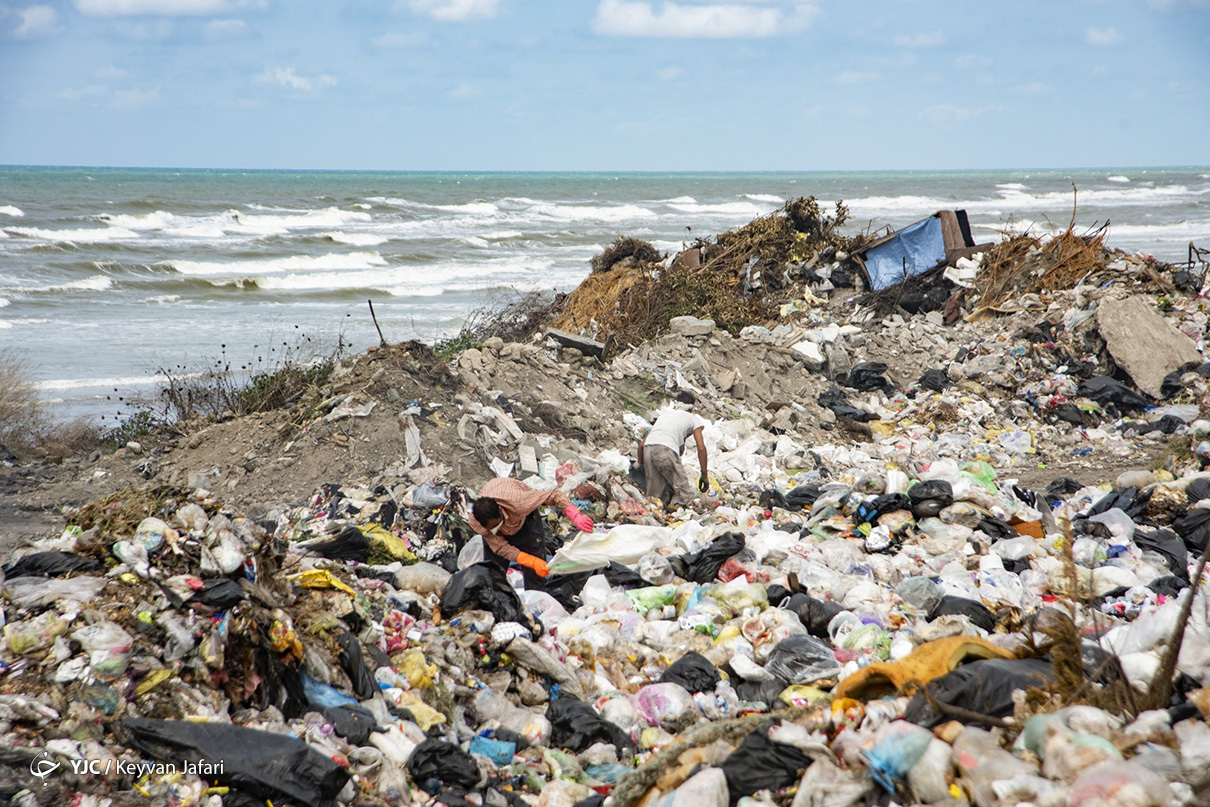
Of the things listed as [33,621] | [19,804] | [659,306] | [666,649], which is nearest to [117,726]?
[19,804]

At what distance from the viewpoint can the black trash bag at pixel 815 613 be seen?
402 cm

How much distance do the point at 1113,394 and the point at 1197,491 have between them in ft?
11.6

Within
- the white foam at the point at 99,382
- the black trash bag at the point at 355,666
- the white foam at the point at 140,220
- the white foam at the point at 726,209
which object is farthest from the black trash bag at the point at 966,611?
the white foam at the point at 726,209

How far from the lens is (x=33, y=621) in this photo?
2775 mm

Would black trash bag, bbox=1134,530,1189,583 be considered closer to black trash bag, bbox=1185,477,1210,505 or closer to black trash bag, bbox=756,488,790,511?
black trash bag, bbox=1185,477,1210,505

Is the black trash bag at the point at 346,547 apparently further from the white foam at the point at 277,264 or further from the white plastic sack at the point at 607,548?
the white foam at the point at 277,264

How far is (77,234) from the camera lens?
25625 mm

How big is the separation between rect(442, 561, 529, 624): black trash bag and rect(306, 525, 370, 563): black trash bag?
3.20ft

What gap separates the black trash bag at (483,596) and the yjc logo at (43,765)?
194cm

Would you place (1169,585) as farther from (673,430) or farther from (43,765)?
(43,765)

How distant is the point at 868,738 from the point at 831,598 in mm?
2005

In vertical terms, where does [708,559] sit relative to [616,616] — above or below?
above

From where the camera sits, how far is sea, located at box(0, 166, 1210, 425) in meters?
13.0

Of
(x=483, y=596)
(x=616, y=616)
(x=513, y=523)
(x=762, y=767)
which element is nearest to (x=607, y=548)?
(x=513, y=523)
